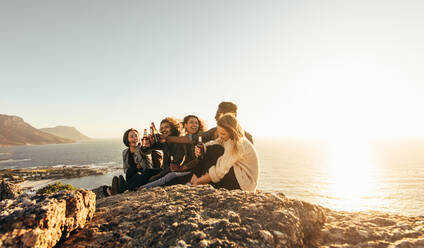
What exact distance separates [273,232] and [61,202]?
220 cm

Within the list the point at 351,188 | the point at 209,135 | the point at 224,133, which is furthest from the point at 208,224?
the point at 351,188

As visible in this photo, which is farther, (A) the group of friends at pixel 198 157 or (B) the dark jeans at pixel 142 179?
(B) the dark jeans at pixel 142 179

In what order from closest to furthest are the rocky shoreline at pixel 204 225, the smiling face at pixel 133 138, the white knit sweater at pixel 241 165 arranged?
the rocky shoreline at pixel 204 225
the white knit sweater at pixel 241 165
the smiling face at pixel 133 138

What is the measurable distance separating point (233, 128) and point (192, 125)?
2.38 metres

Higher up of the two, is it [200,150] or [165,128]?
[165,128]

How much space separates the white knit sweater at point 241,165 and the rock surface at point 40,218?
2843 millimetres

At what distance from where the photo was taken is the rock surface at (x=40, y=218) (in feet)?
5.47

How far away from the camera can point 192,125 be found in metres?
6.84

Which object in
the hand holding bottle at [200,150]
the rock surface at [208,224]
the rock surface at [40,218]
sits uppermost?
the hand holding bottle at [200,150]

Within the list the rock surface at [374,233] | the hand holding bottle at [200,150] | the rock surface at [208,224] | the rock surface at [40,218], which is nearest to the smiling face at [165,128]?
the hand holding bottle at [200,150]

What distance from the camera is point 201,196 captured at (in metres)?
3.10

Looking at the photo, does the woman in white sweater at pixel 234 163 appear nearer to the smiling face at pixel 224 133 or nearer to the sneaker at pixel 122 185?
the smiling face at pixel 224 133

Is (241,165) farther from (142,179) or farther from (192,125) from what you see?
(142,179)

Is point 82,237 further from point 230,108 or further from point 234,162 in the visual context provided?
point 230,108
